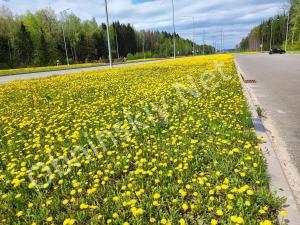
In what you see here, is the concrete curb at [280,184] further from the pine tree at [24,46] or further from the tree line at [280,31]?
the tree line at [280,31]

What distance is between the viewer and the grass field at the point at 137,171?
2.96 m

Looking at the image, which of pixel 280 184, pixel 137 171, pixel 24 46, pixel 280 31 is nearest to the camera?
pixel 280 184

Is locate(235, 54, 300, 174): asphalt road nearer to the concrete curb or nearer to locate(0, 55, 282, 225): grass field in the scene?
the concrete curb

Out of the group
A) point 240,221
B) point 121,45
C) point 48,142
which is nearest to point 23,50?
point 121,45

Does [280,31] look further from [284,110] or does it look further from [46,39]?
[284,110]

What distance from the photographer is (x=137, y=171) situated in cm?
362

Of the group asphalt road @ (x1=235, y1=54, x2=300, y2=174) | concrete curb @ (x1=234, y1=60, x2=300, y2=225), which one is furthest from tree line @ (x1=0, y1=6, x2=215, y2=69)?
concrete curb @ (x1=234, y1=60, x2=300, y2=225)

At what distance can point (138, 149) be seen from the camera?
15.2ft

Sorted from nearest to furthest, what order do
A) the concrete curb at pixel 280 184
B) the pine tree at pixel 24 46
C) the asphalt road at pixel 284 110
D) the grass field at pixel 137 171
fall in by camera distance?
the concrete curb at pixel 280 184 → the grass field at pixel 137 171 → the asphalt road at pixel 284 110 → the pine tree at pixel 24 46

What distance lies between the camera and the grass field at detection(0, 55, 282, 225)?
2959 millimetres

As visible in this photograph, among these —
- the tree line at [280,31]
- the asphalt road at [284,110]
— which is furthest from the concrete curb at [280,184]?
the tree line at [280,31]

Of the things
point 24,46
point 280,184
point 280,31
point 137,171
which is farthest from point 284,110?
point 280,31

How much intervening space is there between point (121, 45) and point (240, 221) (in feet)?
306

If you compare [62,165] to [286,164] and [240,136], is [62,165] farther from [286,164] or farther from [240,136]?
[286,164]
